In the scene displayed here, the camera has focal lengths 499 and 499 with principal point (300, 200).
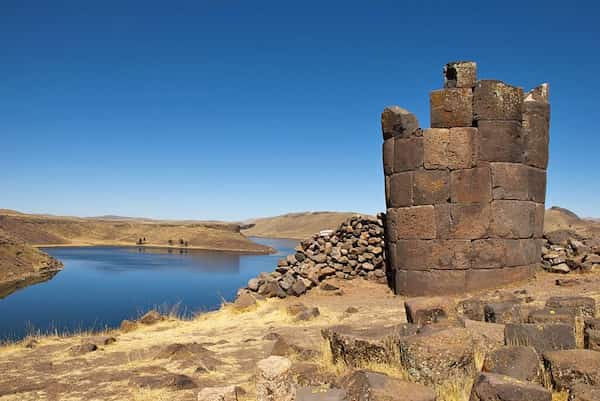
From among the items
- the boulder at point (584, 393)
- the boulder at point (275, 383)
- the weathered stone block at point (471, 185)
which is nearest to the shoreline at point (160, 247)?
the weathered stone block at point (471, 185)

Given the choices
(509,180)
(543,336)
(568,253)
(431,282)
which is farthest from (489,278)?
(543,336)

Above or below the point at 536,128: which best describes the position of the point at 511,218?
below

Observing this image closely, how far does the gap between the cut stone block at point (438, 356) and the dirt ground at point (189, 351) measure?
1.09 metres

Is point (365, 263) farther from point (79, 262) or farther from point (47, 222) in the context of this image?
point (47, 222)

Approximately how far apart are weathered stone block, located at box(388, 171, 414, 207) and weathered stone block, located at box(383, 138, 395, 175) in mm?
233

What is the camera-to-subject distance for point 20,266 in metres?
26.8

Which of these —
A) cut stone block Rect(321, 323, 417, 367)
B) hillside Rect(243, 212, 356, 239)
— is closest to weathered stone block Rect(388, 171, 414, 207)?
cut stone block Rect(321, 323, 417, 367)

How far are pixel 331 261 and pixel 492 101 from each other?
19.8ft

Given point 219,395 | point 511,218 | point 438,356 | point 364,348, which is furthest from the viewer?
point 511,218

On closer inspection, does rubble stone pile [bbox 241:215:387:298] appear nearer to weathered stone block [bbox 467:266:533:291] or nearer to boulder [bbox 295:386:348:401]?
weathered stone block [bbox 467:266:533:291]

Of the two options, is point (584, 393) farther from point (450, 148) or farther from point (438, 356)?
point (450, 148)

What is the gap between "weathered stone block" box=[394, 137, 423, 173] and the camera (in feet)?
36.8

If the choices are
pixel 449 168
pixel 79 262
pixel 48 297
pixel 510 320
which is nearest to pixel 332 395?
pixel 510 320

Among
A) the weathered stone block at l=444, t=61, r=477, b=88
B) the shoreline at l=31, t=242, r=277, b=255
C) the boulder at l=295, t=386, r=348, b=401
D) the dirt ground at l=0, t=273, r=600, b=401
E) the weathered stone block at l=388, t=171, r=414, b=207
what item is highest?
the weathered stone block at l=444, t=61, r=477, b=88
